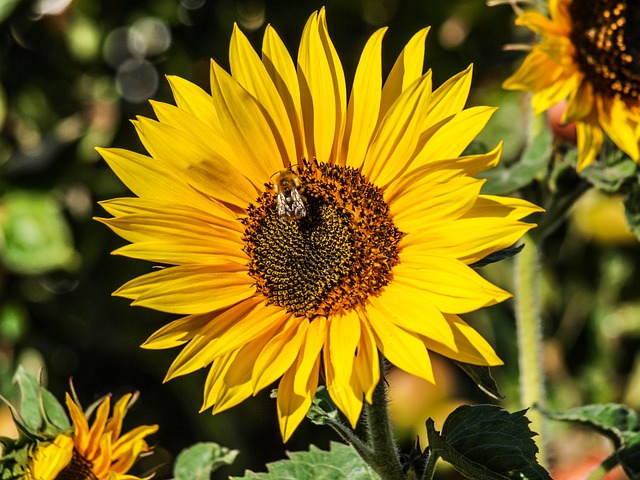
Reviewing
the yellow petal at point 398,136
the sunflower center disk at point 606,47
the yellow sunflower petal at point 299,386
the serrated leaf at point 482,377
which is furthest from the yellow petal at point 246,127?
the sunflower center disk at point 606,47

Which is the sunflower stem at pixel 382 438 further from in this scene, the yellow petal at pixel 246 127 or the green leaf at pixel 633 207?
the green leaf at pixel 633 207

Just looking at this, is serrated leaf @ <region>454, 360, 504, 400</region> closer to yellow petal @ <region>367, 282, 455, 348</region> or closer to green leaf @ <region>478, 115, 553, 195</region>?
yellow petal @ <region>367, 282, 455, 348</region>

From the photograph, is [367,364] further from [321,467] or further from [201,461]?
[201,461]

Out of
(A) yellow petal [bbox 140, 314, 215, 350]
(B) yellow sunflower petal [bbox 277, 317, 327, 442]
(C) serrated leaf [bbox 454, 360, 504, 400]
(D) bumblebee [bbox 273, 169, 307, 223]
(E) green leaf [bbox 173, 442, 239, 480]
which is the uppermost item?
(D) bumblebee [bbox 273, 169, 307, 223]

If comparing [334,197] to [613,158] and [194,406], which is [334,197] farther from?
[194,406]

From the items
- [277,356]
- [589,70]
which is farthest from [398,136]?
[589,70]

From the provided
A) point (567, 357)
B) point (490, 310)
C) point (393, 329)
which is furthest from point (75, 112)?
point (393, 329)

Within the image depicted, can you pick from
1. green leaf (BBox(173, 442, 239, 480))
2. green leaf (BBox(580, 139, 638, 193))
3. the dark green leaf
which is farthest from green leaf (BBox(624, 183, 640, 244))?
green leaf (BBox(173, 442, 239, 480))
